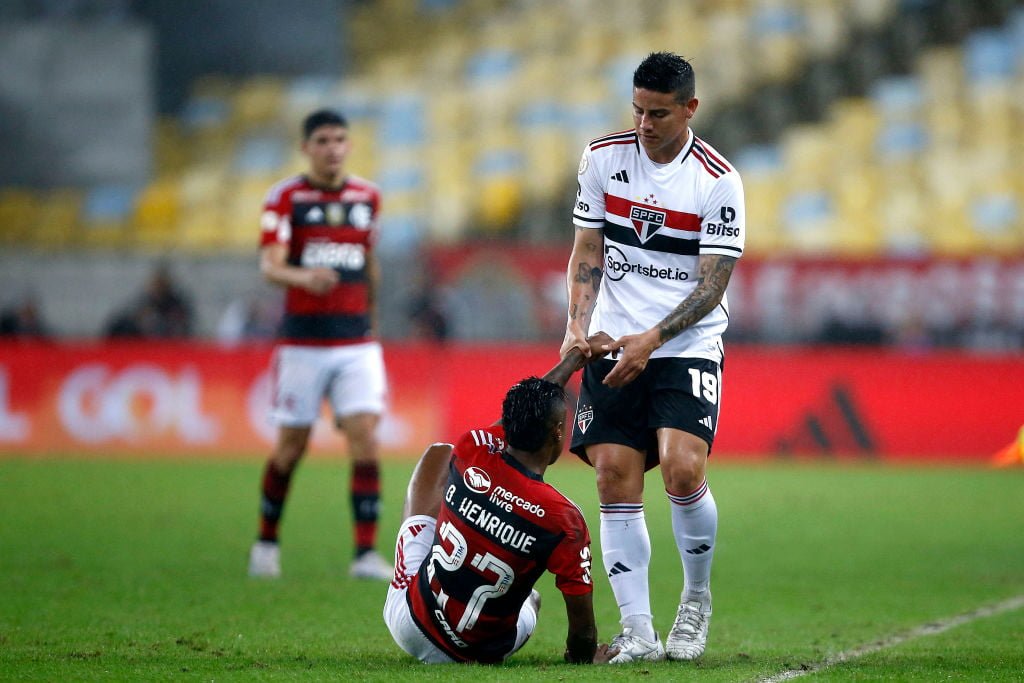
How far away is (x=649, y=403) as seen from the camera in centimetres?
579

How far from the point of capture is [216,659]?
5434 mm

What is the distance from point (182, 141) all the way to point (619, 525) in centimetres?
1758

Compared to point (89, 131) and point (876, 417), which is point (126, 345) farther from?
point (876, 417)

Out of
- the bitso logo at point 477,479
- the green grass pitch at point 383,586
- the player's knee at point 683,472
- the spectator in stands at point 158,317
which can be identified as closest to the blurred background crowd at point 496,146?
the spectator in stands at point 158,317

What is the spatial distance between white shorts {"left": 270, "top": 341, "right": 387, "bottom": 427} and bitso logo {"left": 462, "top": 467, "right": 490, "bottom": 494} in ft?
11.5

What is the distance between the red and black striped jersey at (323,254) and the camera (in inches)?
341

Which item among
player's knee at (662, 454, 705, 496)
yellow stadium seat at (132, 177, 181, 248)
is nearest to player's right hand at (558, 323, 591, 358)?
player's knee at (662, 454, 705, 496)

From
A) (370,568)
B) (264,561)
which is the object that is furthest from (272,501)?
(370,568)

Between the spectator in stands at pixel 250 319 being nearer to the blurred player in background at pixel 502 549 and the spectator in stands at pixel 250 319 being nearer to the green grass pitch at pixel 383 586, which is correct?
the green grass pitch at pixel 383 586

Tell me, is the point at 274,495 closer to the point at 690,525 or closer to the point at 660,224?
the point at 690,525

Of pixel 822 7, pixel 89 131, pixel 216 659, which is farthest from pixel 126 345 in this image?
pixel 822 7

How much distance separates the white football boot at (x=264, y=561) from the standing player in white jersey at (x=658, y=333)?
300 centimetres

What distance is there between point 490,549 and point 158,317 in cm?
1302

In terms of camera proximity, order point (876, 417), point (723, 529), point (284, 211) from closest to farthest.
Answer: point (284, 211) < point (723, 529) < point (876, 417)
